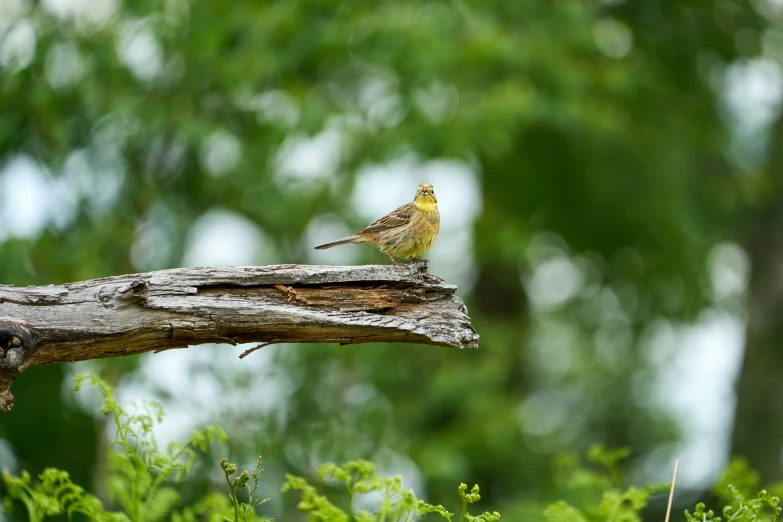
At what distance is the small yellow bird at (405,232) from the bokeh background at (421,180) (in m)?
3.27

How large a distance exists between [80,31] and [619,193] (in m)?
7.44

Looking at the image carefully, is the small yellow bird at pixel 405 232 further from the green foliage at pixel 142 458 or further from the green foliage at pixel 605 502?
the green foliage at pixel 142 458

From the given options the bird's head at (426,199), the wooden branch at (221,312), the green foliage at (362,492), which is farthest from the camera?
the bird's head at (426,199)

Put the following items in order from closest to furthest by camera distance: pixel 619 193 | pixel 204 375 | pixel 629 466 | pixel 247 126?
pixel 247 126 → pixel 204 375 → pixel 619 193 → pixel 629 466

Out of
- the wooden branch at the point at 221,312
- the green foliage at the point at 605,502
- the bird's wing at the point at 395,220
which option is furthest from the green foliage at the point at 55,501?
the bird's wing at the point at 395,220

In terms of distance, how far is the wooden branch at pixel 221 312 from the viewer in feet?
12.4

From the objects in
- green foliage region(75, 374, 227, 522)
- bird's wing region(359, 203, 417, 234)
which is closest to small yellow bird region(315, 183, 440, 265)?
bird's wing region(359, 203, 417, 234)

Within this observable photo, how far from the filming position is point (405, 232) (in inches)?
247

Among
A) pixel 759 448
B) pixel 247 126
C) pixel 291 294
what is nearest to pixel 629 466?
pixel 759 448

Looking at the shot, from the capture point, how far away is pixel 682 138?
1447 cm

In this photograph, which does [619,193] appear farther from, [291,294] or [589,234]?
[291,294]

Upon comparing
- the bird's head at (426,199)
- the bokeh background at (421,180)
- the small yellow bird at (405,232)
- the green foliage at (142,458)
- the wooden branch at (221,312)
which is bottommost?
the green foliage at (142,458)

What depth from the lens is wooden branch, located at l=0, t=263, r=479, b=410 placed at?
379 centimetres

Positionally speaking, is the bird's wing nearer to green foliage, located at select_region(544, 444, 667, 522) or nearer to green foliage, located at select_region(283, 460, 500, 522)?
green foliage, located at select_region(544, 444, 667, 522)
